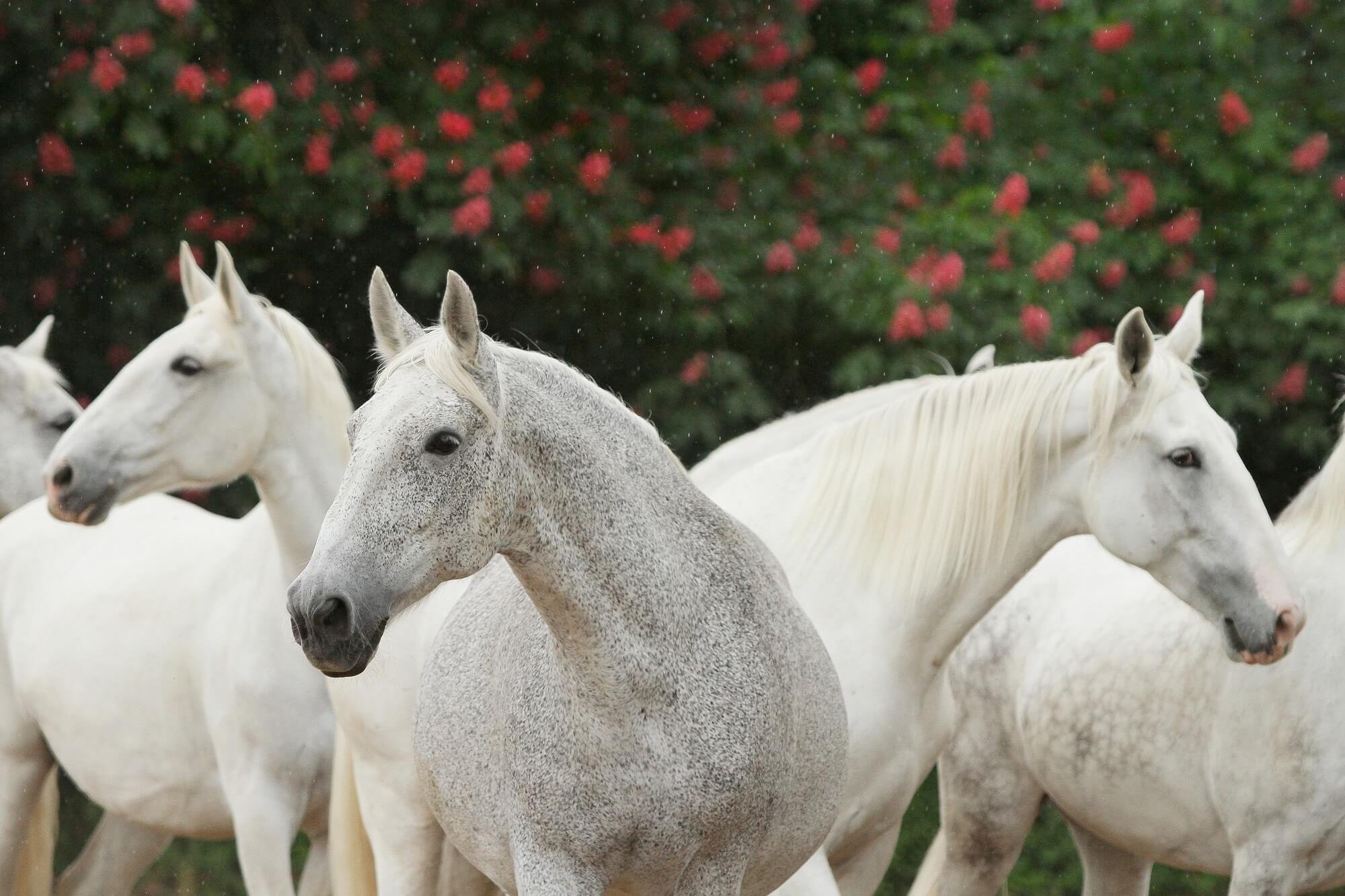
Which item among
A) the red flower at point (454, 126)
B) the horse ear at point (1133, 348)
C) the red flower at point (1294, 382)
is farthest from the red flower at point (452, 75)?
the red flower at point (1294, 382)

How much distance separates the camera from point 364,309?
695cm

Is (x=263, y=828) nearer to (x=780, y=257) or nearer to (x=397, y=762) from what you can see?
(x=397, y=762)

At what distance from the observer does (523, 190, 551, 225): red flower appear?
6105 mm

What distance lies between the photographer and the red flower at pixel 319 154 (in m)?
5.86

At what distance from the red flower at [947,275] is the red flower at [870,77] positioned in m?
0.97

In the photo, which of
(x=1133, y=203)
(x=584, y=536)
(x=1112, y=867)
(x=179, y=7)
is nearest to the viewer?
(x=584, y=536)

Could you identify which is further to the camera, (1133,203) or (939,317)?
(1133,203)

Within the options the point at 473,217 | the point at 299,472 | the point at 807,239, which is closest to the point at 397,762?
the point at 299,472

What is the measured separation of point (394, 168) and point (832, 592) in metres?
2.78

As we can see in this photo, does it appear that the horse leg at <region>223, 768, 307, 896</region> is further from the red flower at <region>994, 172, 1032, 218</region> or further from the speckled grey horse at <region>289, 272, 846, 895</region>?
the red flower at <region>994, 172, 1032, 218</region>

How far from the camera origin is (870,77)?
6.84 m

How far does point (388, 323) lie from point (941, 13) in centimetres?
488

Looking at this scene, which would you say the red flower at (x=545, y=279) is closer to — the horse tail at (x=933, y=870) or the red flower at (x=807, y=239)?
the red flower at (x=807, y=239)

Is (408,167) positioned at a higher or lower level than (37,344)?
higher
